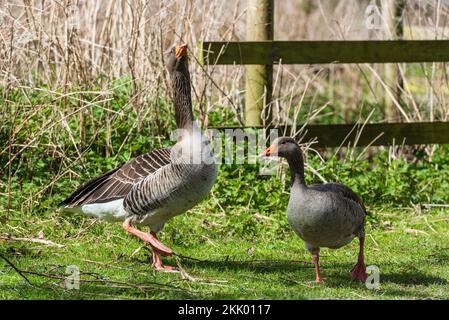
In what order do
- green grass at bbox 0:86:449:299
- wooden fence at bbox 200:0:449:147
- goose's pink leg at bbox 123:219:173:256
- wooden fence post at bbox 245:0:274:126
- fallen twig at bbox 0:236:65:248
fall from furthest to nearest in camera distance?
wooden fence post at bbox 245:0:274:126 → wooden fence at bbox 200:0:449:147 → fallen twig at bbox 0:236:65:248 → goose's pink leg at bbox 123:219:173:256 → green grass at bbox 0:86:449:299

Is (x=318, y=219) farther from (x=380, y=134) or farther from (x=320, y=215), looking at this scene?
(x=380, y=134)

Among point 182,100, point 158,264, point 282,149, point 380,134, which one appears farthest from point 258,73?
point 158,264

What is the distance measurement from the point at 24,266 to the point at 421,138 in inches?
206

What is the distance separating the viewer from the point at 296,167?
6.40 metres

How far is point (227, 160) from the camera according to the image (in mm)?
9094

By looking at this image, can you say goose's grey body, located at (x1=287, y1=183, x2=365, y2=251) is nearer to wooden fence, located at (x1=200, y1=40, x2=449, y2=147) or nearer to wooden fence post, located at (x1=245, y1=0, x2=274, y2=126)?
wooden fence, located at (x1=200, y1=40, x2=449, y2=147)

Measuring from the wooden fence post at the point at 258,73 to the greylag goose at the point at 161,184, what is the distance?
233 centimetres

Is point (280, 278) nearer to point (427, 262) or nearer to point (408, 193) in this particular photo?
point (427, 262)

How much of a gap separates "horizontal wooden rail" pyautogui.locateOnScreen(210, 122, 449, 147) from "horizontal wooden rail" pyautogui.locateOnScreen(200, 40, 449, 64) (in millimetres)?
762

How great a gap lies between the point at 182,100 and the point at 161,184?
77cm

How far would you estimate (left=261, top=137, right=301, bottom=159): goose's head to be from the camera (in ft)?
21.0

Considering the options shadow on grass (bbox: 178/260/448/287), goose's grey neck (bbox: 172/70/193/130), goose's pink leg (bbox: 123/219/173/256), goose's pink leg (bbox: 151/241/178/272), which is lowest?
shadow on grass (bbox: 178/260/448/287)

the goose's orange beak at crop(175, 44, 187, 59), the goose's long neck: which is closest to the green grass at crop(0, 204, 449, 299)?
the goose's long neck

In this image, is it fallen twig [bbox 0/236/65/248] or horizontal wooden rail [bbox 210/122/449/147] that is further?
horizontal wooden rail [bbox 210/122/449/147]
